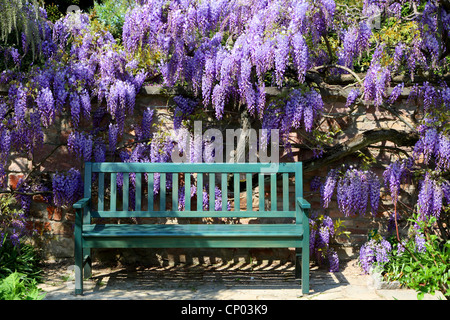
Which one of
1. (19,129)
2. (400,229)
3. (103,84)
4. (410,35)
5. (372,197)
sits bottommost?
(400,229)

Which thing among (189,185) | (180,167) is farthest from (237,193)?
(180,167)

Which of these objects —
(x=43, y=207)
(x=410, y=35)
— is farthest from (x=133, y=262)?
(x=410, y=35)

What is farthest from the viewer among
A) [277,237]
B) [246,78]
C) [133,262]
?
[133,262]

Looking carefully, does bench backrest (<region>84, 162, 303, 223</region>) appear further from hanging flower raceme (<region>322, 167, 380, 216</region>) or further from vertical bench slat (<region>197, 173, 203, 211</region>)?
hanging flower raceme (<region>322, 167, 380, 216</region>)

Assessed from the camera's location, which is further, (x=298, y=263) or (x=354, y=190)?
(x=354, y=190)

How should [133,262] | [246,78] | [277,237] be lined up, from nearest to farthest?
[277,237], [246,78], [133,262]

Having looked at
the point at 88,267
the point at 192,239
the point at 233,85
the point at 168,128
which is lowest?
the point at 88,267

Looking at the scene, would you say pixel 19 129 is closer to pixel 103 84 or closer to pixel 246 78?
pixel 103 84

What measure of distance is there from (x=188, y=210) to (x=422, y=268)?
1.92 meters

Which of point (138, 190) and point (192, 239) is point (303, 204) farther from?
point (138, 190)

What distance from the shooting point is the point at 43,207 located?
4730mm

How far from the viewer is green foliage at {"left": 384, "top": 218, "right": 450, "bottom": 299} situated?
3281 mm

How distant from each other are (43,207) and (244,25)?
101 inches

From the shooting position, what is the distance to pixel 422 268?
11.8 feet
